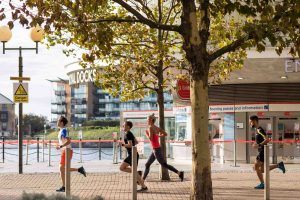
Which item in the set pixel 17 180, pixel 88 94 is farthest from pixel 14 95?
pixel 88 94

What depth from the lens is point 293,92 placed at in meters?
27.9

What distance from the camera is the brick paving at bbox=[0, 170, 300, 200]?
1499 centimetres

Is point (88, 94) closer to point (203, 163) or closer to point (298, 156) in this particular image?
point (298, 156)

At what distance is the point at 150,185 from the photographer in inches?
710

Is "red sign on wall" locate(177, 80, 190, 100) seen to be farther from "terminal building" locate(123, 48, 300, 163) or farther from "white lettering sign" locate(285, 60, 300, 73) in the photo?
"white lettering sign" locate(285, 60, 300, 73)

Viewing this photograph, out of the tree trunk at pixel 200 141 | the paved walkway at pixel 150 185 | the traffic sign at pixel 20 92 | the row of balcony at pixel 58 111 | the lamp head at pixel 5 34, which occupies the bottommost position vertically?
the paved walkway at pixel 150 185

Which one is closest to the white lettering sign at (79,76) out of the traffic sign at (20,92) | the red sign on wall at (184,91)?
the red sign on wall at (184,91)

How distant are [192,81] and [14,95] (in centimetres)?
1221

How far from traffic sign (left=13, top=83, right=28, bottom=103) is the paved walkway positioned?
2.40m

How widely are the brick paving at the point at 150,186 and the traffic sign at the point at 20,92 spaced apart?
2.44 meters

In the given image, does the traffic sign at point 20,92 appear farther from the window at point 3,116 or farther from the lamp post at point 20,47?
the window at point 3,116

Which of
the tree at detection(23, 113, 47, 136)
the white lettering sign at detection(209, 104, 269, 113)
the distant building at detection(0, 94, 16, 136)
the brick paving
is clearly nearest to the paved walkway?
the brick paving

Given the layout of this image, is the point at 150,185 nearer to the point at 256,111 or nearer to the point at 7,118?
the point at 256,111

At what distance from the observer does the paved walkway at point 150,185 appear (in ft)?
49.5
